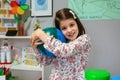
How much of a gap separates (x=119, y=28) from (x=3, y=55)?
1.18 metres

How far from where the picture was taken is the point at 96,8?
190 centimetres

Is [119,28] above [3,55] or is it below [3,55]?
above

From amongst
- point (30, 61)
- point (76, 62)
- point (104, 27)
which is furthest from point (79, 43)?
point (30, 61)

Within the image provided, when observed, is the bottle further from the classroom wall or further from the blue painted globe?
the blue painted globe

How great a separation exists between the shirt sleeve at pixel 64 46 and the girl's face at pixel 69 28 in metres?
0.04

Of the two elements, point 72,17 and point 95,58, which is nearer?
point 72,17

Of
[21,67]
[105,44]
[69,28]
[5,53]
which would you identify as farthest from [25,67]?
[69,28]

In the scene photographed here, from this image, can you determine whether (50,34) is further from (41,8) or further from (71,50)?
(41,8)

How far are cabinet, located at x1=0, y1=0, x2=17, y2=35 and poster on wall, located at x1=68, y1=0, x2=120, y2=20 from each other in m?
0.63

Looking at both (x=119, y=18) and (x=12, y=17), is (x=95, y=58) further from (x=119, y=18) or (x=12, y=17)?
(x=12, y=17)

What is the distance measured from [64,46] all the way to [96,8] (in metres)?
1.01

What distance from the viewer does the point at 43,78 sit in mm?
1944

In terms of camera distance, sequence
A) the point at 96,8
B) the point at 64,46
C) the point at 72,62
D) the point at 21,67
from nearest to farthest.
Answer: the point at 64,46
the point at 72,62
the point at 96,8
the point at 21,67

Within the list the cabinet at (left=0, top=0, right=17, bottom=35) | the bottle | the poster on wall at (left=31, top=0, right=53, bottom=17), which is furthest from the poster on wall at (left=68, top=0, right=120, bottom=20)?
the bottle
